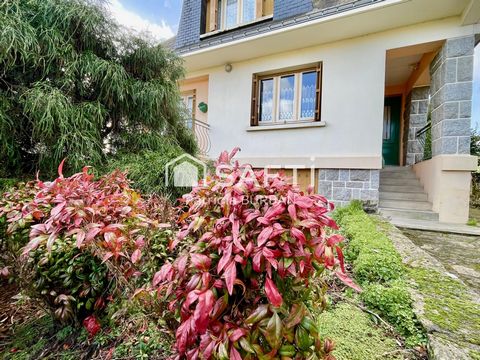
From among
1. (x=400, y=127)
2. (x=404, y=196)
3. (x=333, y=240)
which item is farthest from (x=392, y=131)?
(x=333, y=240)

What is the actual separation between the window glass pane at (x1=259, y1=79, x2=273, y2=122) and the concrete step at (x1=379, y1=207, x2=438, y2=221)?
3.62m

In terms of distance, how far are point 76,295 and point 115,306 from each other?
0.31 meters

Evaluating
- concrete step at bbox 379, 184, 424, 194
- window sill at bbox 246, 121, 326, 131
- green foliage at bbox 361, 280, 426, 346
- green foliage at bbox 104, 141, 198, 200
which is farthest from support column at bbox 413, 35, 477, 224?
green foliage at bbox 104, 141, 198, 200

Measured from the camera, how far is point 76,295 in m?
1.86

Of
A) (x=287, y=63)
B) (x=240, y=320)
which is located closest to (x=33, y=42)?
→ (x=240, y=320)

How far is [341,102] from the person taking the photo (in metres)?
5.59

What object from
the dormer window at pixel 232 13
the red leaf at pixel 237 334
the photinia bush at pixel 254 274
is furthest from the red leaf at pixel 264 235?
the dormer window at pixel 232 13

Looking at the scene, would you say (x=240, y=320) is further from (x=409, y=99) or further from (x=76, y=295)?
(x=409, y=99)

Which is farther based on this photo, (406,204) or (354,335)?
(406,204)

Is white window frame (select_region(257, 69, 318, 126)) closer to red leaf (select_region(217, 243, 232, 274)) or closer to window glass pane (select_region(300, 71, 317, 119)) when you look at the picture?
window glass pane (select_region(300, 71, 317, 119))

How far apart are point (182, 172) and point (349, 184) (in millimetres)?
3791

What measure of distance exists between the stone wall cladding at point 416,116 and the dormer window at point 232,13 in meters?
4.91

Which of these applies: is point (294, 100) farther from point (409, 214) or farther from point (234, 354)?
point (234, 354)

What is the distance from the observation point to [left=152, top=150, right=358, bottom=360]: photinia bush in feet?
3.08
